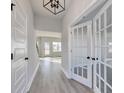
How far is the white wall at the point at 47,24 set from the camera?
607cm

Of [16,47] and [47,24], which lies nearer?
[16,47]

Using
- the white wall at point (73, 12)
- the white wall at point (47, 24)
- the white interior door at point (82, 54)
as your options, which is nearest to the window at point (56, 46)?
the white wall at point (47, 24)

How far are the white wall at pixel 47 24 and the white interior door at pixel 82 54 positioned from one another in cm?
230

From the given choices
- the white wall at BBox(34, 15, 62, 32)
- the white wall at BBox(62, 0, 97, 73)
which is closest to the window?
the white wall at BBox(34, 15, 62, 32)

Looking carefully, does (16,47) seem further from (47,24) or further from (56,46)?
(56,46)

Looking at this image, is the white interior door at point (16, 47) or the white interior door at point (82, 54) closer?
the white interior door at point (16, 47)

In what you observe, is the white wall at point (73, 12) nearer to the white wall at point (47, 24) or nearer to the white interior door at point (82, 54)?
the white interior door at point (82, 54)

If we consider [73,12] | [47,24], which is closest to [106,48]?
[73,12]

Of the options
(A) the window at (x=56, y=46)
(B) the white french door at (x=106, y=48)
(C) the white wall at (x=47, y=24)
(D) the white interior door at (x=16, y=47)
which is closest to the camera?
(D) the white interior door at (x=16, y=47)

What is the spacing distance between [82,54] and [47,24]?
3.19 metres

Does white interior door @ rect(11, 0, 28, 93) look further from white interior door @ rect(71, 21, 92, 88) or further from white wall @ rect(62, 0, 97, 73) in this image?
white interior door @ rect(71, 21, 92, 88)

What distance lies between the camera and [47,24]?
6328mm
